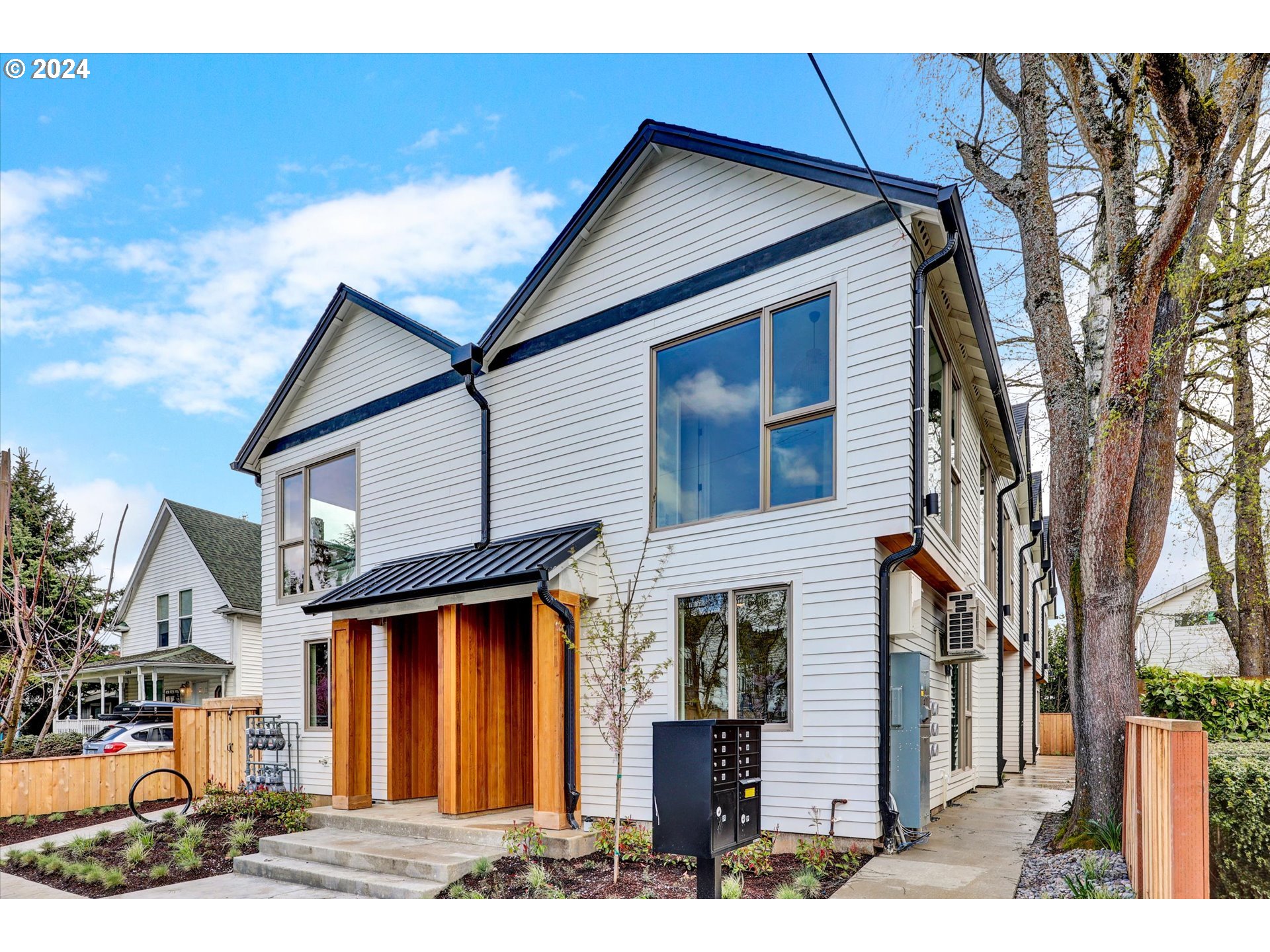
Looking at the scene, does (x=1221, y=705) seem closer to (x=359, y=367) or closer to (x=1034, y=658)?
(x=1034, y=658)

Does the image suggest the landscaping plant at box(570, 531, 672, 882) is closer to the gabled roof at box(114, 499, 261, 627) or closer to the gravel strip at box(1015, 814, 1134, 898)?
the gravel strip at box(1015, 814, 1134, 898)

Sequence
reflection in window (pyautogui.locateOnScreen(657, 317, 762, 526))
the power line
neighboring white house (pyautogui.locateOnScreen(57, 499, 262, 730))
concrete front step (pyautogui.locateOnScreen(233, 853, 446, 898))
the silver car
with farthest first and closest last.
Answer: neighboring white house (pyautogui.locateOnScreen(57, 499, 262, 730))
the silver car
reflection in window (pyautogui.locateOnScreen(657, 317, 762, 526))
concrete front step (pyautogui.locateOnScreen(233, 853, 446, 898))
the power line

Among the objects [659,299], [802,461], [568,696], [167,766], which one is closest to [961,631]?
[802,461]

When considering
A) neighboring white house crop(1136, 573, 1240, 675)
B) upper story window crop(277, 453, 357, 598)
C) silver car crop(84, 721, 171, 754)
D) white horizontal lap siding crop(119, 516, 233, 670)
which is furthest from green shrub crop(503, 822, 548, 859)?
neighboring white house crop(1136, 573, 1240, 675)

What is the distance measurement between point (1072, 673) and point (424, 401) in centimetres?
652

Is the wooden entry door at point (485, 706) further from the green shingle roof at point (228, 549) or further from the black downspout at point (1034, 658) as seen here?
the green shingle roof at point (228, 549)

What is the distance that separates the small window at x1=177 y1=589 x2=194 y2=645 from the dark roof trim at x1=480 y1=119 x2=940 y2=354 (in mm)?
14800

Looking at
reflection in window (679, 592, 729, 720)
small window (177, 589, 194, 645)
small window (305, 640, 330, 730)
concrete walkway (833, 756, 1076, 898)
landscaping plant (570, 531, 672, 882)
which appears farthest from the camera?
small window (177, 589, 194, 645)

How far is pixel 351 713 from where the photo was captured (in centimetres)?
894

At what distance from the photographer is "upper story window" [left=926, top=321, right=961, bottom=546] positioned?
752 centimetres

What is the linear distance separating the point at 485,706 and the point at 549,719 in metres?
1.20
